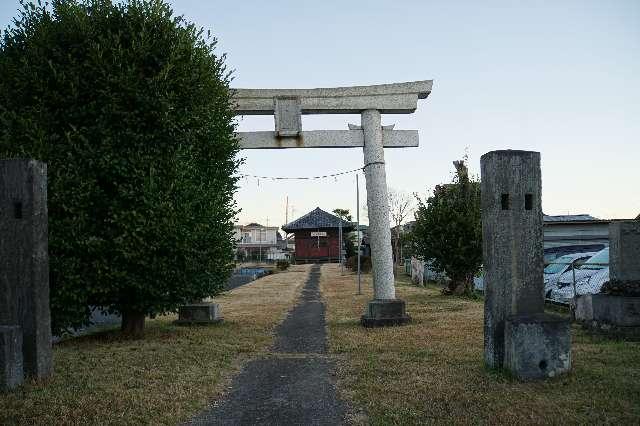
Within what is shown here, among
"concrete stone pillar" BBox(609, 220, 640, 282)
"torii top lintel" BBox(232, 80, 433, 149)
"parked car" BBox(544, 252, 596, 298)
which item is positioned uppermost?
"torii top lintel" BBox(232, 80, 433, 149)

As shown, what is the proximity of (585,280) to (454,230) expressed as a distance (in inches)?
237

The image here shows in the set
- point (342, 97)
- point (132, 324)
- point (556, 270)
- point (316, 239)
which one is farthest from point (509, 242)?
point (316, 239)

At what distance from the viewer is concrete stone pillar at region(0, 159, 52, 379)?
22.7 feet

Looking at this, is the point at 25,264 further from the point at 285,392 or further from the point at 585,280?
the point at 585,280

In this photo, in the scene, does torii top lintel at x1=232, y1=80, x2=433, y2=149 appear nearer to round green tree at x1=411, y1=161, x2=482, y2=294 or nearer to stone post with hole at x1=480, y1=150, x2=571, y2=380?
stone post with hole at x1=480, y1=150, x2=571, y2=380

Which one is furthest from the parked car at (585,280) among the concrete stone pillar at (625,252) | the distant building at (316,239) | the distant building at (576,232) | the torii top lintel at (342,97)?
the distant building at (316,239)

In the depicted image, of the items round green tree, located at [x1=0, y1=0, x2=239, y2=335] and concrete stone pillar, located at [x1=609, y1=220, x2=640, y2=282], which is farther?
concrete stone pillar, located at [x1=609, y1=220, x2=640, y2=282]

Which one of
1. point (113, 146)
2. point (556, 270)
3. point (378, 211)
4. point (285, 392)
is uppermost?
point (113, 146)

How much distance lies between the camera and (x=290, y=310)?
1686 centimetres

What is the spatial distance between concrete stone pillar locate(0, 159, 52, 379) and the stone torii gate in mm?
6203

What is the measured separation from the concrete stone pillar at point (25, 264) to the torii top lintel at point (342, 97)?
645cm

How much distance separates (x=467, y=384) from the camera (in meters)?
6.29

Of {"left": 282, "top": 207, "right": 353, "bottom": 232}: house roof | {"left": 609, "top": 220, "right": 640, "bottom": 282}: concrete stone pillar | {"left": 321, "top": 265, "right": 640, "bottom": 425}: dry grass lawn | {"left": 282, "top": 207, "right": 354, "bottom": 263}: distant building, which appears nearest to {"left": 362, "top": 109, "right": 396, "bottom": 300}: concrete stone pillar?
{"left": 321, "top": 265, "right": 640, "bottom": 425}: dry grass lawn

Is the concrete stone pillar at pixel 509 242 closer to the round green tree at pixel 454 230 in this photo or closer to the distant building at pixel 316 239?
the round green tree at pixel 454 230
